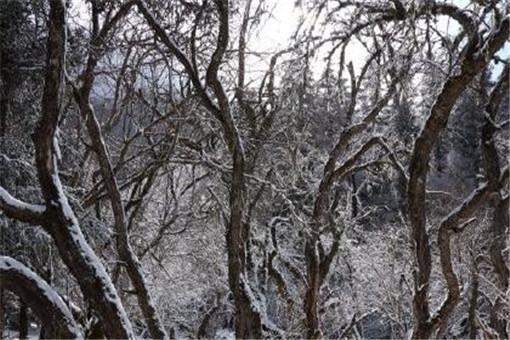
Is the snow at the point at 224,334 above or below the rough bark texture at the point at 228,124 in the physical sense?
below

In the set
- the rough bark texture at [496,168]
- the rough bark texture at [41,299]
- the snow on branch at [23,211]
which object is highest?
the rough bark texture at [496,168]

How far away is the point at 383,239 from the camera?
856 inches

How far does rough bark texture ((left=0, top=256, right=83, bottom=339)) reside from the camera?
4934mm

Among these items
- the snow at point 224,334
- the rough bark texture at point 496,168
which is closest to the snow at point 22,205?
the rough bark texture at point 496,168

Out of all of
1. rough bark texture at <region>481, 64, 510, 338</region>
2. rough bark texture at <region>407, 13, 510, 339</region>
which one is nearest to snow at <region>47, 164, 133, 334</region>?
rough bark texture at <region>407, 13, 510, 339</region>

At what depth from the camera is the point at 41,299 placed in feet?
16.5

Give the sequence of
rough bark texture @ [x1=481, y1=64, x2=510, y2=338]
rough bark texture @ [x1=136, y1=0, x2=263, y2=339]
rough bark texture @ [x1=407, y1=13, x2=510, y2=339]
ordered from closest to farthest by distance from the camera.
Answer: rough bark texture @ [x1=407, y1=13, x2=510, y2=339], rough bark texture @ [x1=136, y1=0, x2=263, y2=339], rough bark texture @ [x1=481, y1=64, x2=510, y2=338]

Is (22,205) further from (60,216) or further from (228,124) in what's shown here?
(228,124)

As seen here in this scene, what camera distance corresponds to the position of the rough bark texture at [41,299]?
493 cm

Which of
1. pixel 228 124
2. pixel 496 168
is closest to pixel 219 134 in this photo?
pixel 228 124

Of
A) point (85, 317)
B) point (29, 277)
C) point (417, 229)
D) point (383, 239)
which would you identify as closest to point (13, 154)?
point (85, 317)

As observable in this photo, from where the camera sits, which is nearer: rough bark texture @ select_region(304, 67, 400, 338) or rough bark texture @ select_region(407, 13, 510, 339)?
rough bark texture @ select_region(407, 13, 510, 339)

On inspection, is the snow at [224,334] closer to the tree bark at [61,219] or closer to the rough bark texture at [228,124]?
the rough bark texture at [228,124]

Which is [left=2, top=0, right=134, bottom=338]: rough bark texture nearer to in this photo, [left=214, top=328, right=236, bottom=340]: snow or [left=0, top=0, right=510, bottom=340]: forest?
[left=0, top=0, right=510, bottom=340]: forest
